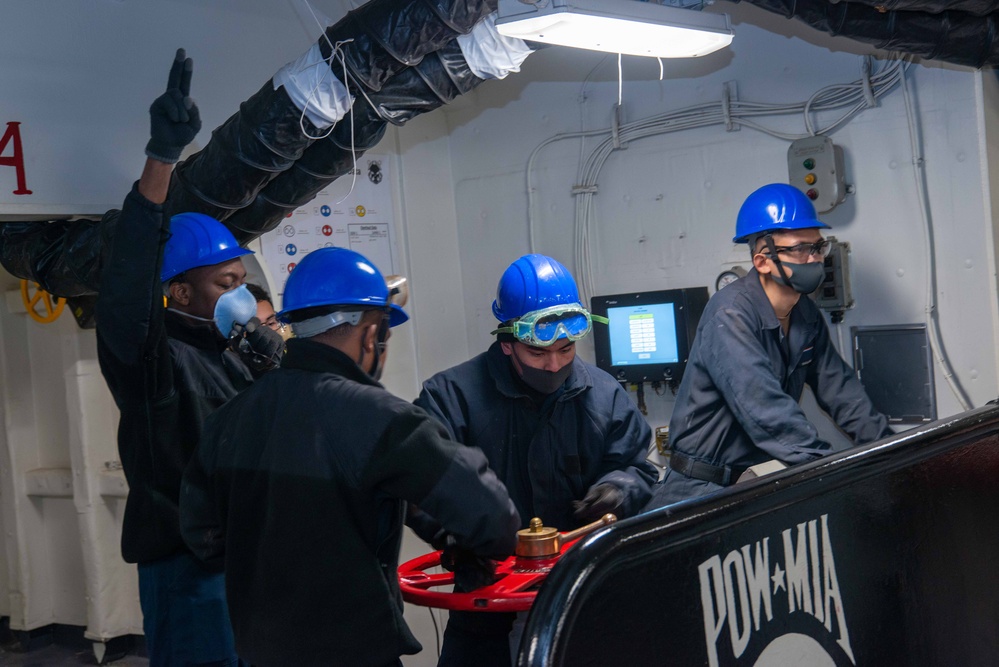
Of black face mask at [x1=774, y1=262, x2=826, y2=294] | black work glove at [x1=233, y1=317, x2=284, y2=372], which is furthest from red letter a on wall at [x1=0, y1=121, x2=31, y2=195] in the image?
black face mask at [x1=774, y1=262, x2=826, y2=294]

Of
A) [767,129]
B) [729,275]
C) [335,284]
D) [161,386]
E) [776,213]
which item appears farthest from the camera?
[729,275]

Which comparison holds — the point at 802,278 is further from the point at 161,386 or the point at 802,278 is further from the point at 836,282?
the point at 161,386

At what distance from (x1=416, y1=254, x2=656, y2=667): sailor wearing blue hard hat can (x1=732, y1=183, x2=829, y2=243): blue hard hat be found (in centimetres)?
115

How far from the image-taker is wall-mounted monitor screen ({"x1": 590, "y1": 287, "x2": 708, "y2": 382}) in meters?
4.44

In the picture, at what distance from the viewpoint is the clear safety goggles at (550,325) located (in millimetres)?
2457

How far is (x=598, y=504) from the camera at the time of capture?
2377 millimetres

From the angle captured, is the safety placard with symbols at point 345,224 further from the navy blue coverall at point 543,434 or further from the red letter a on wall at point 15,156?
the navy blue coverall at point 543,434

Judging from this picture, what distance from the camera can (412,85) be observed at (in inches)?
128

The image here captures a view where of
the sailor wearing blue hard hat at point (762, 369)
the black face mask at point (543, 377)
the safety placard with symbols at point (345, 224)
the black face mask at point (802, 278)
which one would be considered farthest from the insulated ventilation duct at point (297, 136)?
the black face mask at point (802, 278)

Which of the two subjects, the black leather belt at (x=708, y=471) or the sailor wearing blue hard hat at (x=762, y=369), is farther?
the black leather belt at (x=708, y=471)

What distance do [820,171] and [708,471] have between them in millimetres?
1493

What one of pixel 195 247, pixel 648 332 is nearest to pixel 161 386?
pixel 195 247

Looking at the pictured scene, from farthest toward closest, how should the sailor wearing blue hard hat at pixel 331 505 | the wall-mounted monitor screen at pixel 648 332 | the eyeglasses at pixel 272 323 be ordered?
the wall-mounted monitor screen at pixel 648 332, the eyeglasses at pixel 272 323, the sailor wearing blue hard hat at pixel 331 505

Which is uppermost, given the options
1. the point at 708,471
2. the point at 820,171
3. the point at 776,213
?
the point at 820,171
